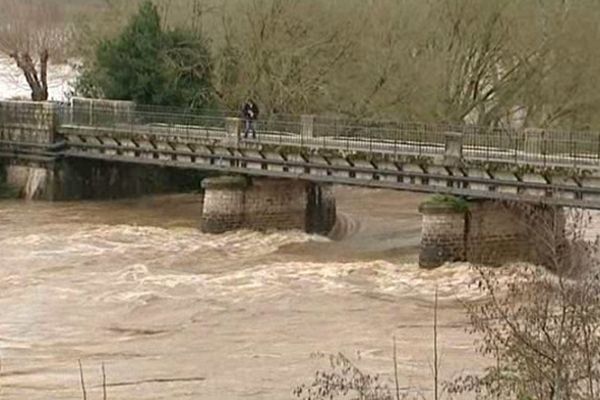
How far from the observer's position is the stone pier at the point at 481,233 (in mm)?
32750

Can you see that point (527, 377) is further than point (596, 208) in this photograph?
No

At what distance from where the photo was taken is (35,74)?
64625 mm

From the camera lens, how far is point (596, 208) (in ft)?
101

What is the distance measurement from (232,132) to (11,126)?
440 inches

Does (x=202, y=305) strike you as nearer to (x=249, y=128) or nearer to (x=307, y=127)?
(x=307, y=127)

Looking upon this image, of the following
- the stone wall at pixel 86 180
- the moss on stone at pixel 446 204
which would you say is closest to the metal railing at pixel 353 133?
the moss on stone at pixel 446 204

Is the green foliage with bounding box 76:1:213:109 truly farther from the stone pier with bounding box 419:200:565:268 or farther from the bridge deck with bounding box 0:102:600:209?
the stone pier with bounding box 419:200:565:268

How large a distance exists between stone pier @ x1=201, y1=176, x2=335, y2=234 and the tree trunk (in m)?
23.6

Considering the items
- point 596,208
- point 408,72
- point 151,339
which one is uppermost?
point 408,72

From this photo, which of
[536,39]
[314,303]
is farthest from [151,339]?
[536,39]

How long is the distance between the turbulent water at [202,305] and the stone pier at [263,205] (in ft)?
2.38

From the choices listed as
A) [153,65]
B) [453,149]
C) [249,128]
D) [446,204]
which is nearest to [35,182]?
[153,65]

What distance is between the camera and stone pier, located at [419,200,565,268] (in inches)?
1289

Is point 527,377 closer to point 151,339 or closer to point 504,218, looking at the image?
point 151,339
